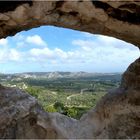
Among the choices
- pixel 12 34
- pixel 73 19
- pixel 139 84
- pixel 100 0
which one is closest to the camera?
pixel 100 0

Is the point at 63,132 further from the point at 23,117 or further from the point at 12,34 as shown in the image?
the point at 12,34

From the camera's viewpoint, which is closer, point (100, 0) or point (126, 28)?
point (100, 0)

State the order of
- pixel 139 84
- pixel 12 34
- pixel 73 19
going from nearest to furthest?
pixel 73 19 < pixel 12 34 < pixel 139 84

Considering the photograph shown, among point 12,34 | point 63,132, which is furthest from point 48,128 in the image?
point 12,34

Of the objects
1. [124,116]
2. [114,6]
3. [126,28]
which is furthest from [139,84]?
[114,6]

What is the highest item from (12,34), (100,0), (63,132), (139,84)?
(100,0)

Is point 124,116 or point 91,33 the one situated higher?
point 91,33

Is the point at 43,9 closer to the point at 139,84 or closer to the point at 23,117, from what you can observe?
the point at 23,117
